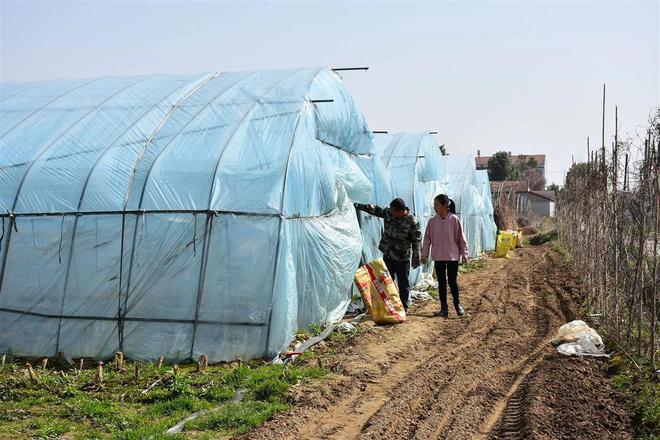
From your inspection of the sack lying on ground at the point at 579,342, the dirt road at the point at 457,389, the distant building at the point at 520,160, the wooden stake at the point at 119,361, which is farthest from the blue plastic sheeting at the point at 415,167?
the distant building at the point at 520,160

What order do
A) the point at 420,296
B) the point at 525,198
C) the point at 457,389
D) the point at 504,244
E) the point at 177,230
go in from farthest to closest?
the point at 525,198 < the point at 504,244 < the point at 420,296 < the point at 177,230 < the point at 457,389

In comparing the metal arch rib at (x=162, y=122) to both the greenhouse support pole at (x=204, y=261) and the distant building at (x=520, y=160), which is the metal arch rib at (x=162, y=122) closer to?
the greenhouse support pole at (x=204, y=261)

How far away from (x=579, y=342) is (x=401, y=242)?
3626 mm

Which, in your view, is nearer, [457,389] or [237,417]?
[237,417]

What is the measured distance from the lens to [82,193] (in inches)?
380

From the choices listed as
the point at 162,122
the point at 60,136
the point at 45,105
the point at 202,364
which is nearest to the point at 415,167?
the point at 162,122

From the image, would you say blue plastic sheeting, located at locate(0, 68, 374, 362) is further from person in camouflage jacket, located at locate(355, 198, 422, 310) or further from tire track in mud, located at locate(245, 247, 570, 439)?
tire track in mud, located at locate(245, 247, 570, 439)

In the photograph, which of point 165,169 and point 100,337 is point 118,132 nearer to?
point 165,169

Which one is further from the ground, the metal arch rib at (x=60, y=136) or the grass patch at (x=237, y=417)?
the metal arch rib at (x=60, y=136)

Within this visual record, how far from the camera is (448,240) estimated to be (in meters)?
11.1

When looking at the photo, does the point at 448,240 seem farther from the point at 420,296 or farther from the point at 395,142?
the point at 395,142

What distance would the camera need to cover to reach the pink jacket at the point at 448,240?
11156mm

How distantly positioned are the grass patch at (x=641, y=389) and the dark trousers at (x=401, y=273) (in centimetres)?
412

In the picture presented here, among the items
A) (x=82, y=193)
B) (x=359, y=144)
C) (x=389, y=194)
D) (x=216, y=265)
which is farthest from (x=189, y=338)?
(x=389, y=194)
